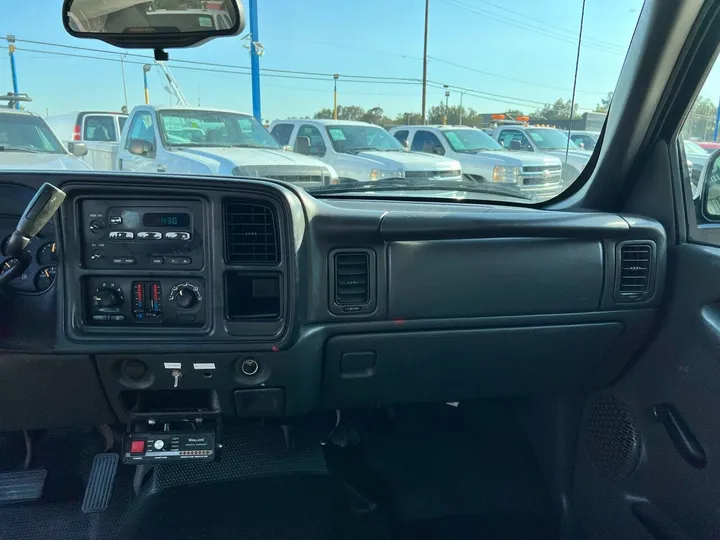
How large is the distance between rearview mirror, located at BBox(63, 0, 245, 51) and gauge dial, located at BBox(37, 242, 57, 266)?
727 mm

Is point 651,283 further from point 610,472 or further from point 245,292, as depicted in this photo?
point 245,292

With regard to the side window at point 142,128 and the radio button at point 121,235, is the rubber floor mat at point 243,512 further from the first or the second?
the side window at point 142,128

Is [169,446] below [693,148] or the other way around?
below

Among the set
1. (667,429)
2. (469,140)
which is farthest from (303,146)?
(667,429)

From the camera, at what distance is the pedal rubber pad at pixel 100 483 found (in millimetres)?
2670

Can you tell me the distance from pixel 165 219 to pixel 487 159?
4.69m

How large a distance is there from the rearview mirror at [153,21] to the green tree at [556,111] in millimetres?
1490

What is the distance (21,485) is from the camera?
9.01 feet

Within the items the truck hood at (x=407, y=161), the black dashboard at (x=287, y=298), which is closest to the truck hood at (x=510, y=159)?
the truck hood at (x=407, y=161)

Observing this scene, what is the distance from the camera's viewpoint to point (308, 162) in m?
5.12

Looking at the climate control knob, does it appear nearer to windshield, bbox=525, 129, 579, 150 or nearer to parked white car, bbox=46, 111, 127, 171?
windshield, bbox=525, 129, 579, 150

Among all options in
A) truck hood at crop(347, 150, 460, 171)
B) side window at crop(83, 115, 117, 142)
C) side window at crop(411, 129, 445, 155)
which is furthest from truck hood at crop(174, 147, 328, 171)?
side window at crop(83, 115, 117, 142)

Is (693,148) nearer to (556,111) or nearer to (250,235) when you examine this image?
(556,111)

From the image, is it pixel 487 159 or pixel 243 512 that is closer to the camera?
pixel 243 512
